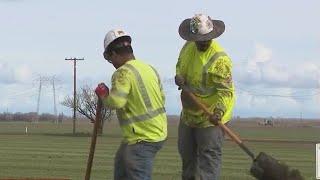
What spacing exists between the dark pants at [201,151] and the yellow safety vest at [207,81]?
10 cm

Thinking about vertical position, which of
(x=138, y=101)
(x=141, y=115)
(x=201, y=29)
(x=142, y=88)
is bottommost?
(x=141, y=115)

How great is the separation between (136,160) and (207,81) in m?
1.37

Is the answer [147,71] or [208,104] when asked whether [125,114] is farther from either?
[208,104]

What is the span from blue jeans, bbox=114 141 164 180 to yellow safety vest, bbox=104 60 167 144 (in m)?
0.06

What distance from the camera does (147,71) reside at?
285 inches

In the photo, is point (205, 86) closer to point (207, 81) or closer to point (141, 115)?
point (207, 81)

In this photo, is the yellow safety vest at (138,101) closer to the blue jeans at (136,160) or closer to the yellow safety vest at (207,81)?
the blue jeans at (136,160)

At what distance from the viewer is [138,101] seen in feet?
23.6

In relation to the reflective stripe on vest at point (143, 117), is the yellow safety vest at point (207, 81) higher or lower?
higher

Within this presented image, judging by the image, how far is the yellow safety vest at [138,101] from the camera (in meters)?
7.05

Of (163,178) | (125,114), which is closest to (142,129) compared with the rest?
(125,114)

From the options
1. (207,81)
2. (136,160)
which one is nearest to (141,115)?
(136,160)

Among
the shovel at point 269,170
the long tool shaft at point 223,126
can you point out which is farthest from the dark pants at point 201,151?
the shovel at point 269,170

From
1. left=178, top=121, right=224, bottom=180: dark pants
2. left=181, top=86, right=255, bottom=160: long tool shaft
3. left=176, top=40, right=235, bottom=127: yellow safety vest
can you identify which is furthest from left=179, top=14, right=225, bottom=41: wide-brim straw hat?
left=178, top=121, right=224, bottom=180: dark pants
